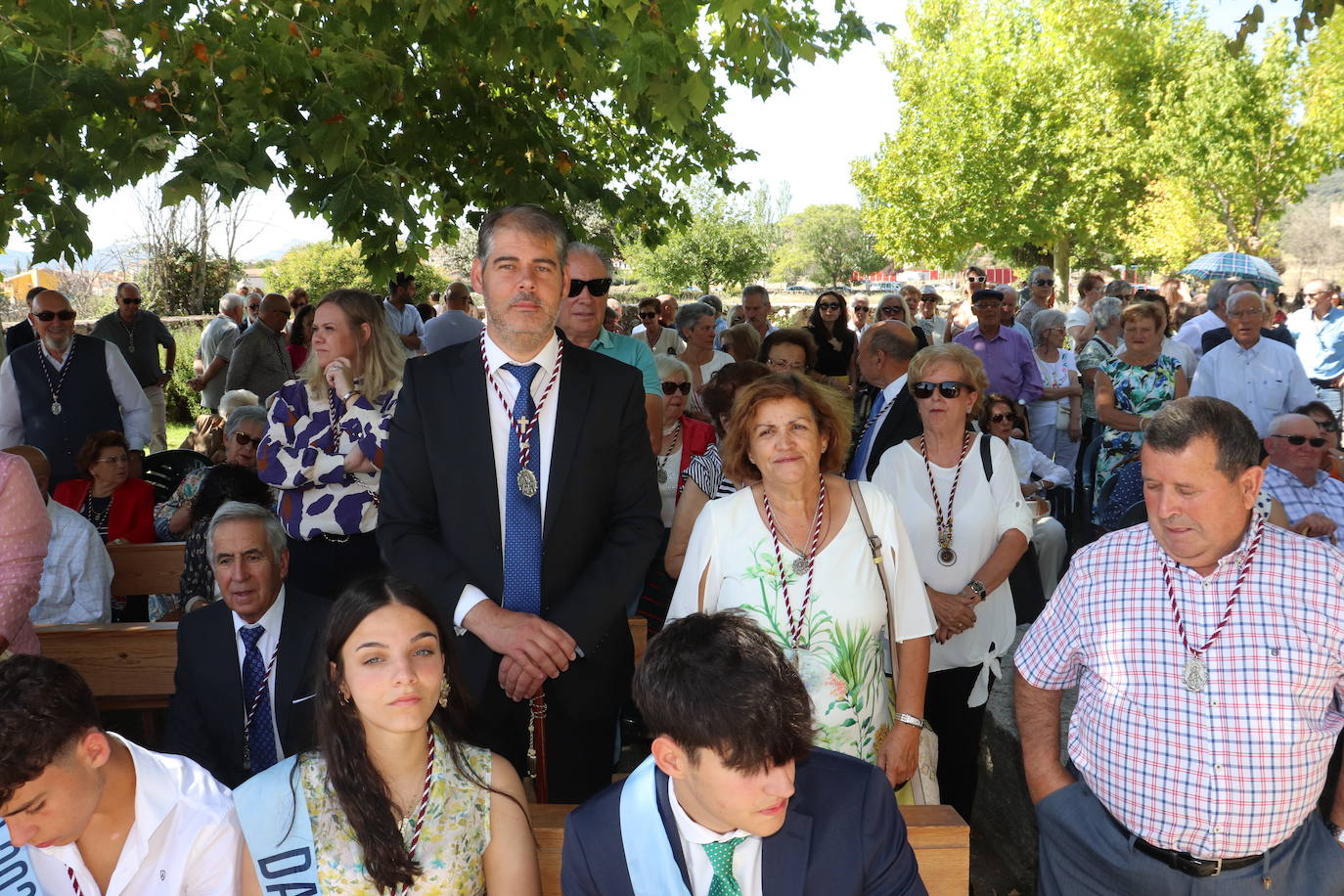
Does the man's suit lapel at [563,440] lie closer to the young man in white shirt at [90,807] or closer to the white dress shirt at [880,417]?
the young man in white shirt at [90,807]

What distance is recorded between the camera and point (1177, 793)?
2533 millimetres

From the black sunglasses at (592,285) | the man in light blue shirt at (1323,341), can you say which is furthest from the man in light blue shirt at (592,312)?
the man in light blue shirt at (1323,341)

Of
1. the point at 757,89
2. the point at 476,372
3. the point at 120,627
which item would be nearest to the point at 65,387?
the point at 120,627

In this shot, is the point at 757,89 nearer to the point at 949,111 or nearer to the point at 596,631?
the point at 596,631

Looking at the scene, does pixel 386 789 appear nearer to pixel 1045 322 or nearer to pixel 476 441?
pixel 476 441

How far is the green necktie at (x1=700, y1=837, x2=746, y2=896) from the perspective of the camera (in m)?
2.02

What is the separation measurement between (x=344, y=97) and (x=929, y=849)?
3.85m

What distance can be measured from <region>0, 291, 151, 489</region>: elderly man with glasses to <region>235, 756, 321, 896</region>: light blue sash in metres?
5.16

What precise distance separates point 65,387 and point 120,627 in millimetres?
3516

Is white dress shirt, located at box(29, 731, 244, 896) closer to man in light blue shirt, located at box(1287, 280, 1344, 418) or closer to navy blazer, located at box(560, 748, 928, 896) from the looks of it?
navy blazer, located at box(560, 748, 928, 896)

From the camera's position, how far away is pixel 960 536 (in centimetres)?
386

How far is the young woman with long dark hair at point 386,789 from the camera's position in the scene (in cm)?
229

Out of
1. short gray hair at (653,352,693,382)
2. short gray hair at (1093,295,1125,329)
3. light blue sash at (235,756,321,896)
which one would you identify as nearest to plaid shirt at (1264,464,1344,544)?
short gray hair at (653,352,693,382)

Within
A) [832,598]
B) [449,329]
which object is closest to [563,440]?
[832,598]
